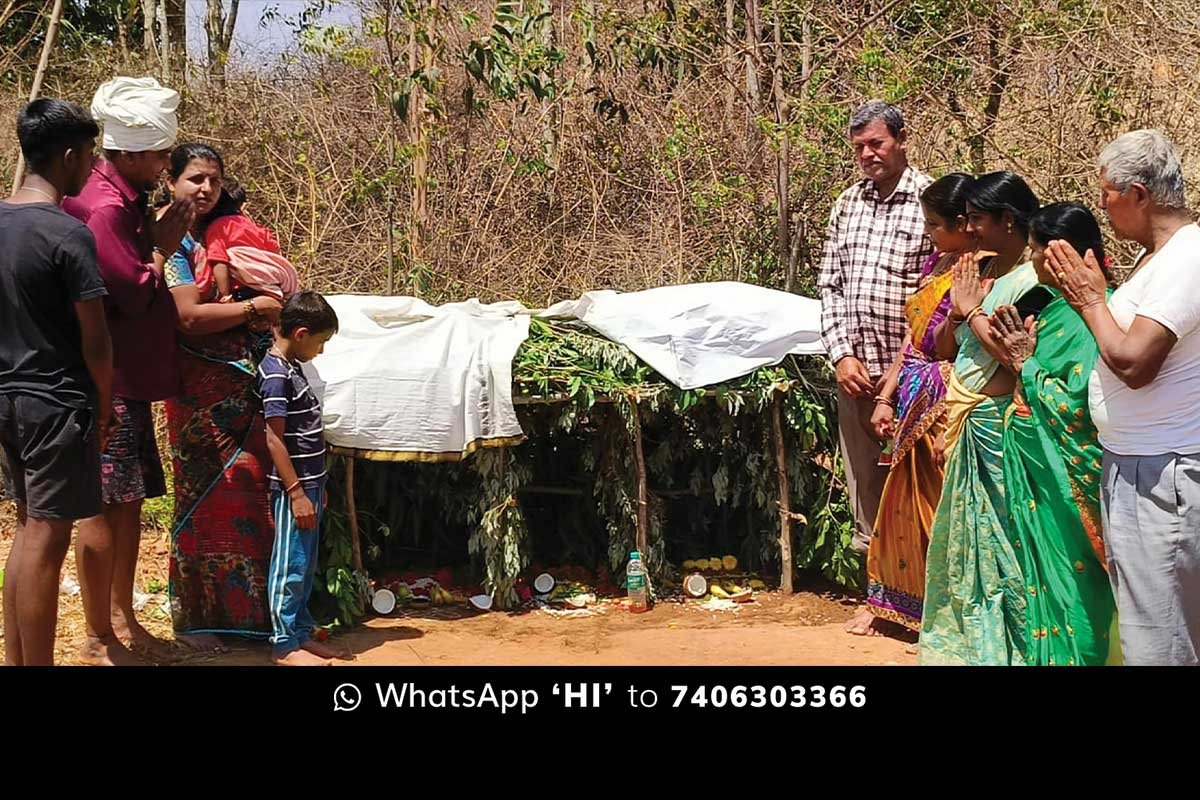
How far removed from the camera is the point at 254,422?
4.34 meters

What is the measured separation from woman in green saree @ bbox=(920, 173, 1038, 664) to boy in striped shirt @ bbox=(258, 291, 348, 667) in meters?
2.24

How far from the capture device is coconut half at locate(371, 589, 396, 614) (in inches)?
192

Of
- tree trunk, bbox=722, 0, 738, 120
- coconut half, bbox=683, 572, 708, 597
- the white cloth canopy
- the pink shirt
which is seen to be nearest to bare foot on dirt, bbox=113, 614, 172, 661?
the pink shirt

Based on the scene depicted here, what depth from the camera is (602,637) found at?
470 cm

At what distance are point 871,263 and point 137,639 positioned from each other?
3168mm

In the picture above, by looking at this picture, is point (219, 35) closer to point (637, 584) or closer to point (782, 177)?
point (782, 177)

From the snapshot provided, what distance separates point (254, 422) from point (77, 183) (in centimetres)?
116

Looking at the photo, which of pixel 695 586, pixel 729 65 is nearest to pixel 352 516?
pixel 695 586

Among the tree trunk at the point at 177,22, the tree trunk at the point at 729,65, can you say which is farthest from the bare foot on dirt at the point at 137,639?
the tree trunk at the point at 177,22

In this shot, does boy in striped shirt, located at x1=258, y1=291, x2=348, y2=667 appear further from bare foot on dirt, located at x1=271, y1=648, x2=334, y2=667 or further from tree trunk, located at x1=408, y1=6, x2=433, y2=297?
tree trunk, located at x1=408, y1=6, x2=433, y2=297

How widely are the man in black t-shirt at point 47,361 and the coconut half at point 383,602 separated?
1533 millimetres

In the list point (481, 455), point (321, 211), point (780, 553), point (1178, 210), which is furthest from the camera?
point (321, 211)

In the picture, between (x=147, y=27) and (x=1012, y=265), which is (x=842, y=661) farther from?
(x=147, y=27)

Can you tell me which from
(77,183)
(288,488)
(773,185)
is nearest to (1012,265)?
(288,488)
